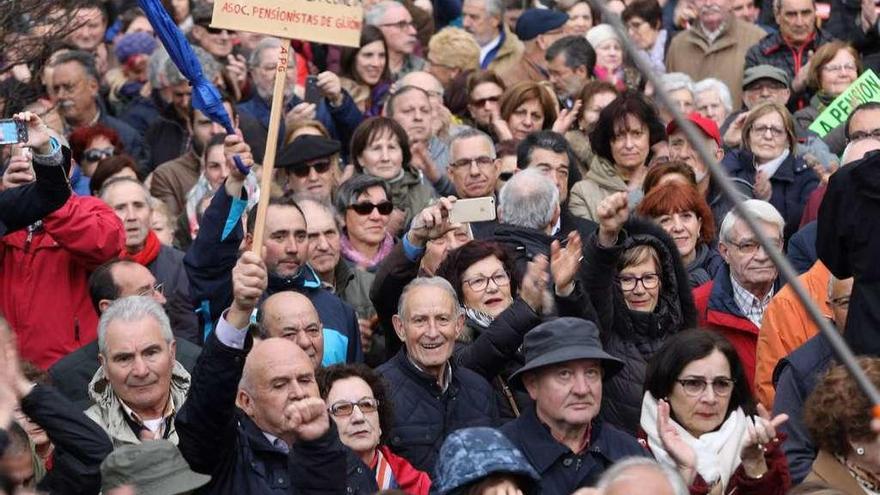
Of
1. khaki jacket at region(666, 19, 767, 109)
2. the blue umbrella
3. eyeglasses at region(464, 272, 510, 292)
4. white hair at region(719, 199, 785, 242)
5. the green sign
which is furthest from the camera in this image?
khaki jacket at region(666, 19, 767, 109)

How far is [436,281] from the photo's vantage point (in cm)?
987

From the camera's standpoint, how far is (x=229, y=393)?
8.16 metres

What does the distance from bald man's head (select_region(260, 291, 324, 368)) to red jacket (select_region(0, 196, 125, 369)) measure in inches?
43.9

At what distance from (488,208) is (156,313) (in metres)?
2.07

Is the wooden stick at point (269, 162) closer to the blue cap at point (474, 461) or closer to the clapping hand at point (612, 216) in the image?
the blue cap at point (474, 461)

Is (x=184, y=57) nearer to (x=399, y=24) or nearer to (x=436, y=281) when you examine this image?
(x=436, y=281)

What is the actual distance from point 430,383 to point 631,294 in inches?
44.5

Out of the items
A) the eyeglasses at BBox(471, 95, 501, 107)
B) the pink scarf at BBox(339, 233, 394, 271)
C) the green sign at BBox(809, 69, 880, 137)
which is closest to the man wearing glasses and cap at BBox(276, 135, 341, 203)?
the pink scarf at BBox(339, 233, 394, 271)

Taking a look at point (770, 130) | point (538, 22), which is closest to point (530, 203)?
point (770, 130)

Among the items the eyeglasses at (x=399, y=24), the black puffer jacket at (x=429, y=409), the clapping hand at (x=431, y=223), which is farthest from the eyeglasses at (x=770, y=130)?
the black puffer jacket at (x=429, y=409)

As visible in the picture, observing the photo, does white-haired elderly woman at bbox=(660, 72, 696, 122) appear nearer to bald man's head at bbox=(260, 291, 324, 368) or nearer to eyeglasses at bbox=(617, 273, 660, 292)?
eyeglasses at bbox=(617, 273, 660, 292)

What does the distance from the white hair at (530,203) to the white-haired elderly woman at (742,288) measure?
2.70 ft

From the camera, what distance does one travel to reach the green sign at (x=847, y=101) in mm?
12820

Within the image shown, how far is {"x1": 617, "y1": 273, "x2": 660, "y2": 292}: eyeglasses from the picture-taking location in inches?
402
